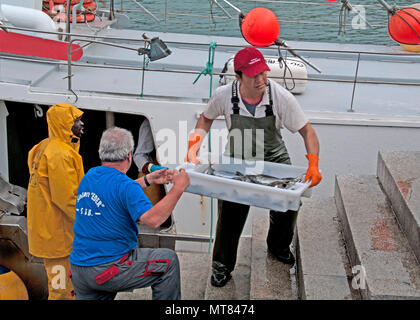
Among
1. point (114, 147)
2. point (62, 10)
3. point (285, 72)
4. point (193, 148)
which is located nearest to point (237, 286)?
point (193, 148)

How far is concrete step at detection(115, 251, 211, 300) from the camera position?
5.04m

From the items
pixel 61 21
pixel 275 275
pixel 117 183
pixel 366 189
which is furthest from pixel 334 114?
pixel 61 21

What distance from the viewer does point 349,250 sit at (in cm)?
417

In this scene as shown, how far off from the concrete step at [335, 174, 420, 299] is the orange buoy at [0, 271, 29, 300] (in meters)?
3.32

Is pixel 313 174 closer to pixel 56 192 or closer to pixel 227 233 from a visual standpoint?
pixel 227 233

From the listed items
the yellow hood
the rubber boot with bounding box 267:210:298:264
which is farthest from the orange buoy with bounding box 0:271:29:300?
the rubber boot with bounding box 267:210:298:264

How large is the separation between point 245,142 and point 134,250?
107 cm

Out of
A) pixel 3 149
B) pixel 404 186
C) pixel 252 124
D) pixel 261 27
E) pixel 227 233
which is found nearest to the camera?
pixel 252 124

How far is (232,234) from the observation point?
4.11 m

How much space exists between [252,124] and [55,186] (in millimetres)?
1591

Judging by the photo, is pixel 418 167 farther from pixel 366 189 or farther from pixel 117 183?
pixel 117 183

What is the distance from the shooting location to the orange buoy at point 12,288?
5777 mm

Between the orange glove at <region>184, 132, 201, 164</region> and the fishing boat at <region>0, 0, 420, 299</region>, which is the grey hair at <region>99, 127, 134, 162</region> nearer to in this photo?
the orange glove at <region>184, 132, 201, 164</region>

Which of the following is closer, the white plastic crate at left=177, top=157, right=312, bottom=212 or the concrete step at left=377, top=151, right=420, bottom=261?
the white plastic crate at left=177, top=157, right=312, bottom=212
